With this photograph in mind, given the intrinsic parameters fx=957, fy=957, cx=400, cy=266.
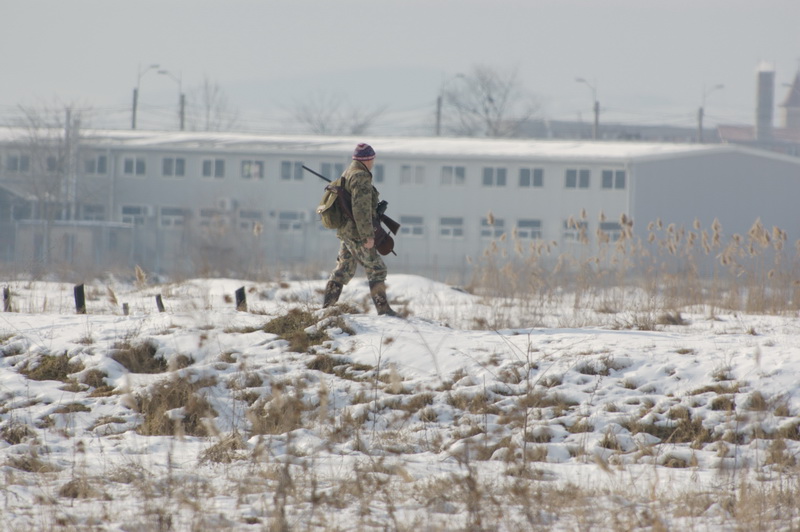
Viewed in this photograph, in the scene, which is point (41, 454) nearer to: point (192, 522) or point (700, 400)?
point (192, 522)

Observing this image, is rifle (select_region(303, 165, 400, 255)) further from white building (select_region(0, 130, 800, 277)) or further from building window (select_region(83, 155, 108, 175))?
building window (select_region(83, 155, 108, 175))

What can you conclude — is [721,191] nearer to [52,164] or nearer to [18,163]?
[52,164]

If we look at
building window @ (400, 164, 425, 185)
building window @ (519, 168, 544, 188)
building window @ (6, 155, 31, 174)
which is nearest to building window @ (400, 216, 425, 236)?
building window @ (400, 164, 425, 185)

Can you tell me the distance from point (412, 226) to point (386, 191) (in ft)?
6.33

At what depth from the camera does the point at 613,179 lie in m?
39.3

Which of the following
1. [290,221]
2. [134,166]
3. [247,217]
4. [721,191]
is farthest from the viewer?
[134,166]

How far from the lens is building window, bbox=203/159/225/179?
146 feet

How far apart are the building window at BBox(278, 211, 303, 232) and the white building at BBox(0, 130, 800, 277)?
0.23ft

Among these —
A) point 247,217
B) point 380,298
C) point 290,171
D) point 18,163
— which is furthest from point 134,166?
point 380,298

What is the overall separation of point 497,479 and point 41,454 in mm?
2806

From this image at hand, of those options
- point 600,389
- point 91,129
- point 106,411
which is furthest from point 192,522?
point 91,129

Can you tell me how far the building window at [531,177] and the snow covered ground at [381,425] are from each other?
1237 inches

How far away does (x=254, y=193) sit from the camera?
43.8m

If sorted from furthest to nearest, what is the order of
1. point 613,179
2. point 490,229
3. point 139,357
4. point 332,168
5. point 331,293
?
point 332,168 < point 490,229 < point 613,179 < point 331,293 < point 139,357
